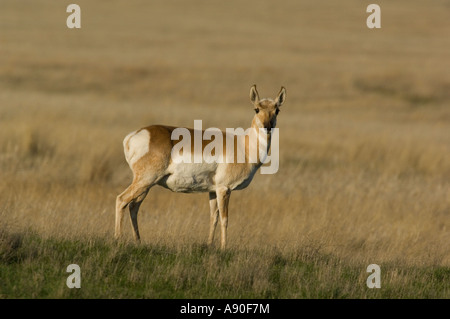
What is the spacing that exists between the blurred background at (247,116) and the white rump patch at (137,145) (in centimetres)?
113

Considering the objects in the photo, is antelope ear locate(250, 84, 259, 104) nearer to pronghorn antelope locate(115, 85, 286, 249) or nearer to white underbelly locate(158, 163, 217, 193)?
pronghorn antelope locate(115, 85, 286, 249)

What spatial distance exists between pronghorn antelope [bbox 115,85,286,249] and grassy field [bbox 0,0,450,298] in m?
0.56

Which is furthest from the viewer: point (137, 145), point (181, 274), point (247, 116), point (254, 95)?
point (247, 116)

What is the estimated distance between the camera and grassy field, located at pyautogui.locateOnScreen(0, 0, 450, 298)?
7.52 m

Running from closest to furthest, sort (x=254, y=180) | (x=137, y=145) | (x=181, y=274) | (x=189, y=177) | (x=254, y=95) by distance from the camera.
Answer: (x=181, y=274)
(x=189, y=177)
(x=137, y=145)
(x=254, y=95)
(x=254, y=180)

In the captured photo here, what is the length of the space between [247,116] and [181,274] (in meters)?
18.6

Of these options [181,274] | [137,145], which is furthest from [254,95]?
[181,274]

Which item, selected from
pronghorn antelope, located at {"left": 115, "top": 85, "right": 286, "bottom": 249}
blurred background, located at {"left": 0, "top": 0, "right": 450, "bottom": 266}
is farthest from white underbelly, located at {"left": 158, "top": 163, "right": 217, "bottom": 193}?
blurred background, located at {"left": 0, "top": 0, "right": 450, "bottom": 266}

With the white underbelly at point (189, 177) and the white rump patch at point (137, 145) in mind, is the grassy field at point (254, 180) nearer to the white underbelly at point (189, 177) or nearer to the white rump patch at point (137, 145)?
the white underbelly at point (189, 177)

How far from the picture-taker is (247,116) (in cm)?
2559

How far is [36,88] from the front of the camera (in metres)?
31.8

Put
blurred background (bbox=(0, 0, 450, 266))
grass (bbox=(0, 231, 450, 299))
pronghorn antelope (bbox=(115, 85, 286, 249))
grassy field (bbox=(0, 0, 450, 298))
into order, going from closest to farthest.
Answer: grass (bbox=(0, 231, 450, 299)) → grassy field (bbox=(0, 0, 450, 298)) → pronghorn antelope (bbox=(115, 85, 286, 249)) → blurred background (bbox=(0, 0, 450, 266))

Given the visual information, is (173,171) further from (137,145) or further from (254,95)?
(254,95)
